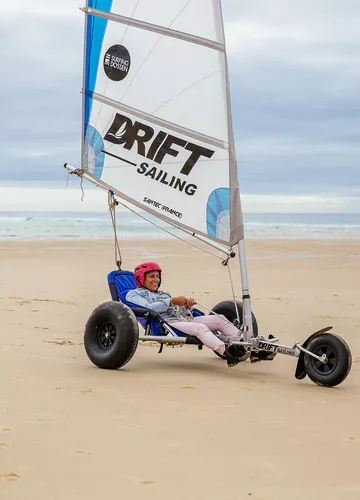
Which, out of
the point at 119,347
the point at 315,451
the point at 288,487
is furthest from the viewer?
the point at 119,347

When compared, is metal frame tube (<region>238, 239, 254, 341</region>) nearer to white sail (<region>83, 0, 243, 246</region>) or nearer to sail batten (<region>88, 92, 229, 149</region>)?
white sail (<region>83, 0, 243, 246</region>)

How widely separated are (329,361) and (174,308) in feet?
5.65

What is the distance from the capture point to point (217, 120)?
757 cm

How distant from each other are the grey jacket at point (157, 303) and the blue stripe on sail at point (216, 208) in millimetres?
887

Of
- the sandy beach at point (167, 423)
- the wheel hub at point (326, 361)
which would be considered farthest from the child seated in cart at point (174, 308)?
the wheel hub at point (326, 361)

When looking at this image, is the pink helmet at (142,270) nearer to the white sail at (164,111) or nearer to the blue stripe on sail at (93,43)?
the white sail at (164,111)

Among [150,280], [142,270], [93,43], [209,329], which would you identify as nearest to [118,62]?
[93,43]

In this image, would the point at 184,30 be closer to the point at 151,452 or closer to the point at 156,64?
the point at 156,64

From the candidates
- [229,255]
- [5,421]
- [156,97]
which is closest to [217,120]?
[156,97]

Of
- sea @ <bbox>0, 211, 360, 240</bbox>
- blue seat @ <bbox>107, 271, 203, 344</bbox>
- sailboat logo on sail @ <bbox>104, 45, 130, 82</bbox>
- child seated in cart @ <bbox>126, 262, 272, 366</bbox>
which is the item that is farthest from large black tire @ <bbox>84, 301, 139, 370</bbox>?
sea @ <bbox>0, 211, 360, 240</bbox>

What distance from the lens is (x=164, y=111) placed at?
7746 mm

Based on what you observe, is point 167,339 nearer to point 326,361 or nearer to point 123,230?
point 326,361

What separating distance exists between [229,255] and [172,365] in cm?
134

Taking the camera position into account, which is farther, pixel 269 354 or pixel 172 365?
pixel 172 365
